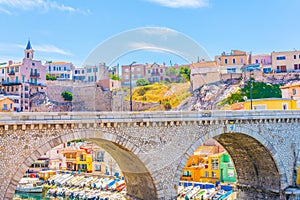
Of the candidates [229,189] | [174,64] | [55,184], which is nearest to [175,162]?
[174,64]

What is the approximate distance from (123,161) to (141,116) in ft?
14.6

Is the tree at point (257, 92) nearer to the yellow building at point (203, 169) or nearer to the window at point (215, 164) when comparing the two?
the yellow building at point (203, 169)

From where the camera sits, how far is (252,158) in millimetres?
24062

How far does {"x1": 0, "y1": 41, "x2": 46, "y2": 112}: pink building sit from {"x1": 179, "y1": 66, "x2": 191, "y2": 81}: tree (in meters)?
30.1

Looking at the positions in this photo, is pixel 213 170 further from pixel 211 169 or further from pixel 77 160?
pixel 77 160

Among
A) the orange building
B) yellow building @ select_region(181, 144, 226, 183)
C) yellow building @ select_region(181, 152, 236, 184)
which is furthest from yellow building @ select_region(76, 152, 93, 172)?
the orange building

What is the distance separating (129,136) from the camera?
16922mm

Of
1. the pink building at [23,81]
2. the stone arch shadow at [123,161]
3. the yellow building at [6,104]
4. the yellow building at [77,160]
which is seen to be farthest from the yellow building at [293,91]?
the pink building at [23,81]

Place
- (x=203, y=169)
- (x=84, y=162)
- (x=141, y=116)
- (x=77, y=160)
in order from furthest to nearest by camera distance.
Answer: (x=77, y=160)
(x=84, y=162)
(x=203, y=169)
(x=141, y=116)

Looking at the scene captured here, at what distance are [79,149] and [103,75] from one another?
2700 centimetres

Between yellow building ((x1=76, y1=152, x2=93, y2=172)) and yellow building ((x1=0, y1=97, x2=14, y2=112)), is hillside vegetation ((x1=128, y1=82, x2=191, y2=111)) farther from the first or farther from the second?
yellow building ((x1=76, y1=152, x2=93, y2=172))

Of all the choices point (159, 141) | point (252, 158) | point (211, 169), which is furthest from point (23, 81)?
point (159, 141)

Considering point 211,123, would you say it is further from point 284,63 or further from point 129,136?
point 284,63

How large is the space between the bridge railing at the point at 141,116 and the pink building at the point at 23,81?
32329mm
